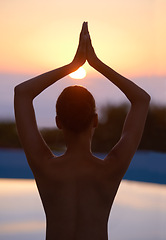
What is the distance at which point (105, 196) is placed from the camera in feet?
4.83

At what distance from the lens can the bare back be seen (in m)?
1.45

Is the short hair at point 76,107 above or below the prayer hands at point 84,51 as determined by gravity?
below

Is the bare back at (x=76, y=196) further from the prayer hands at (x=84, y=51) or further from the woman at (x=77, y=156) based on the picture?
the prayer hands at (x=84, y=51)

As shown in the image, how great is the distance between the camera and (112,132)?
76.1ft

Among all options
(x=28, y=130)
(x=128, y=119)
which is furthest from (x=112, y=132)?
(x=28, y=130)

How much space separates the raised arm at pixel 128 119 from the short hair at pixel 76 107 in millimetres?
124

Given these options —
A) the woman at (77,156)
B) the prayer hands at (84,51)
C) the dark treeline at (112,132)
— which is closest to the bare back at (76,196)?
the woman at (77,156)

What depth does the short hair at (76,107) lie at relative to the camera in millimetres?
1373

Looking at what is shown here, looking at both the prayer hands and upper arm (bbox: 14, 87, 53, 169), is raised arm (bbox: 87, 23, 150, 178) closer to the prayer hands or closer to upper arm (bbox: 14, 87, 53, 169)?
the prayer hands

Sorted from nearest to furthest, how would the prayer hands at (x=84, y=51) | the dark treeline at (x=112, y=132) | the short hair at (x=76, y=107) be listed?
the short hair at (x=76, y=107)
the prayer hands at (x=84, y=51)
the dark treeline at (x=112, y=132)

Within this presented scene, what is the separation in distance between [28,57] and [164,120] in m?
7.43

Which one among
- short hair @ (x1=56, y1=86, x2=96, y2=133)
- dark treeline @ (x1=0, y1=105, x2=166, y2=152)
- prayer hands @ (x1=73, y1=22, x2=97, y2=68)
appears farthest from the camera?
dark treeline @ (x1=0, y1=105, x2=166, y2=152)

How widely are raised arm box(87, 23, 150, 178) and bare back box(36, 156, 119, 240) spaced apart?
1.8 inches

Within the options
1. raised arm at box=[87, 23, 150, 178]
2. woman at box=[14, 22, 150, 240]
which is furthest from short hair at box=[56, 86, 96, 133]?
raised arm at box=[87, 23, 150, 178]
